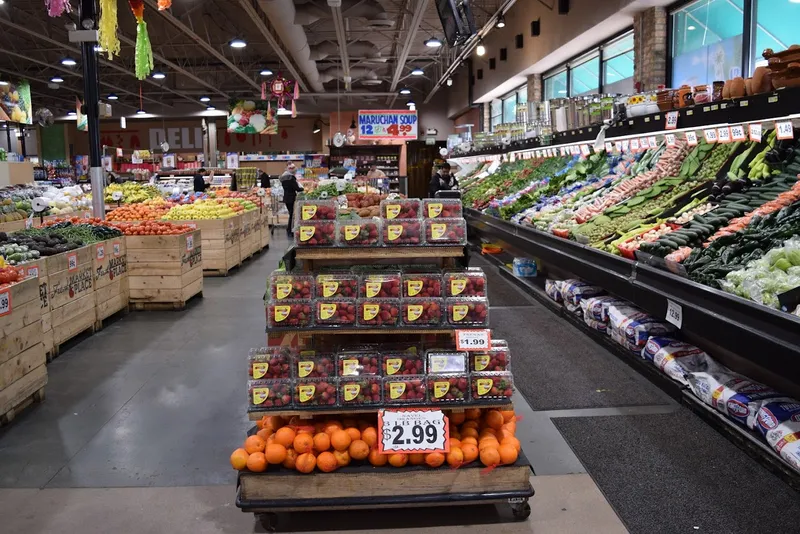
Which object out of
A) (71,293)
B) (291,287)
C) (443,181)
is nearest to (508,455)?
(291,287)

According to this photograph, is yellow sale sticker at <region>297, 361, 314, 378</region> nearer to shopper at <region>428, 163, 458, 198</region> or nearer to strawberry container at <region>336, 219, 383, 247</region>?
strawberry container at <region>336, 219, 383, 247</region>

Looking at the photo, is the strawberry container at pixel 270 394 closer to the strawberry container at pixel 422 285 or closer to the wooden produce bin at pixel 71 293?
the strawberry container at pixel 422 285

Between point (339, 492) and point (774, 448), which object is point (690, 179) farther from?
point (339, 492)

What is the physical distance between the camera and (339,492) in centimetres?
286

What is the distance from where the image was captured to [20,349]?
4.20 m

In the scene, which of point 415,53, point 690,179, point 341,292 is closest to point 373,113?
point 415,53

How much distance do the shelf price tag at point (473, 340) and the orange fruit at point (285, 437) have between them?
2.74ft

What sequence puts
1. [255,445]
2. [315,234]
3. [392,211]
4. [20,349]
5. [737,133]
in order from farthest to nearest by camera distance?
[737,133] → [20,349] → [392,211] → [315,234] → [255,445]

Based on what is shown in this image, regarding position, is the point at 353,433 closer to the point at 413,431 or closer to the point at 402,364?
the point at 413,431

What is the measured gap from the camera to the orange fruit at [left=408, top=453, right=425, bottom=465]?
9.59ft

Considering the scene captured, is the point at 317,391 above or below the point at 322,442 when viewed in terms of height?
above

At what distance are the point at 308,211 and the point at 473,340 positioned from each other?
1020 millimetres

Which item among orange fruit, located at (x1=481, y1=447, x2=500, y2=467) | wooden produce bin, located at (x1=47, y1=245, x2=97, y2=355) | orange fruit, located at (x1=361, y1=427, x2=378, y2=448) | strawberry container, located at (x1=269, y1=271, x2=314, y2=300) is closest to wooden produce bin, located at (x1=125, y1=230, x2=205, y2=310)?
wooden produce bin, located at (x1=47, y1=245, x2=97, y2=355)

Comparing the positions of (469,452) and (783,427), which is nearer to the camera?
(469,452)
